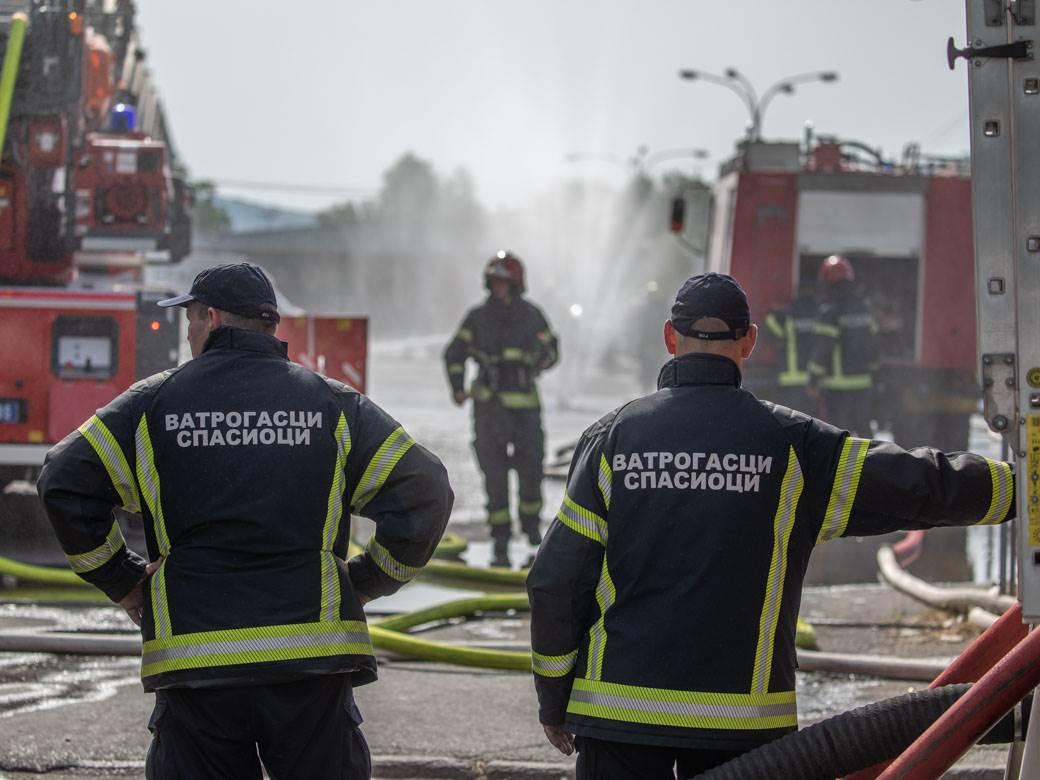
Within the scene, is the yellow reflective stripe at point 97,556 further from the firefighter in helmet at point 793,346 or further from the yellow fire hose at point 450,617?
the firefighter in helmet at point 793,346

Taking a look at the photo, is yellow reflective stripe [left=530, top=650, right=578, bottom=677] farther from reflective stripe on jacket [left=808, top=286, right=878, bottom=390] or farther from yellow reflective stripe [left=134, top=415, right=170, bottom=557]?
reflective stripe on jacket [left=808, top=286, right=878, bottom=390]

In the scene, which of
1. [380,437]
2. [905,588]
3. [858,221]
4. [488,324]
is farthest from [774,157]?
[380,437]

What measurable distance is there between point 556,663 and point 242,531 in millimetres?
728

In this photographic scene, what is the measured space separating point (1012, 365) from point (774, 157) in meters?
11.8

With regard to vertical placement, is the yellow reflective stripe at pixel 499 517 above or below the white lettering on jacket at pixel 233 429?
below

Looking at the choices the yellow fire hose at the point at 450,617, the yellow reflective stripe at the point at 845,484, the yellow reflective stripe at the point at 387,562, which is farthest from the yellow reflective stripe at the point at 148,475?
the yellow fire hose at the point at 450,617

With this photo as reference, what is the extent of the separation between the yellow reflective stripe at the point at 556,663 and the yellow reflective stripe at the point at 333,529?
1.62 ft

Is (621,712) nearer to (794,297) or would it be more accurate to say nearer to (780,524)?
(780,524)

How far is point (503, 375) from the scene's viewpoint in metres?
10.1

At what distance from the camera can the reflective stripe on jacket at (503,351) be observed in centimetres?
1008

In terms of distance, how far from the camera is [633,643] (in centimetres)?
331

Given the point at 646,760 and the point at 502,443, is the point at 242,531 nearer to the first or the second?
the point at 646,760

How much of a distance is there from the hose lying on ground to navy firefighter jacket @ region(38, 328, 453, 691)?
14.5ft

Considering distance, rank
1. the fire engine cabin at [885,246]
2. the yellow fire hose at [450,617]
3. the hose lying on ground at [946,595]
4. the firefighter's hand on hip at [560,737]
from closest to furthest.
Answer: the firefighter's hand on hip at [560,737]
the yellow fire hose at [450,617]
the hose lying on ground at [946,595]
the fire engine cabin at [885,246]
